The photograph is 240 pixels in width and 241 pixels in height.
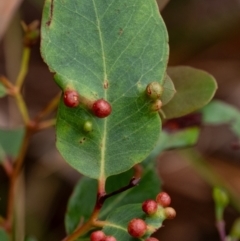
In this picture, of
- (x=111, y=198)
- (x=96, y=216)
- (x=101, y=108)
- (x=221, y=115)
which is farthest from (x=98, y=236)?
(x=221, y=115)

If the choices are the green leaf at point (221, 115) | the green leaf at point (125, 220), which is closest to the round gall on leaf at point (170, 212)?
the green leaf at point (125, 220)

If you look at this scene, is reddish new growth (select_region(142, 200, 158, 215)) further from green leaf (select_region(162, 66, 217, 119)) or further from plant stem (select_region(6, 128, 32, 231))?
plant stem (select_region(6, 128, 32, 231))

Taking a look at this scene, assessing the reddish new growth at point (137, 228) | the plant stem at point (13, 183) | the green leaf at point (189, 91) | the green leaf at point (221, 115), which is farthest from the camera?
the green leaf at point (221, 115)

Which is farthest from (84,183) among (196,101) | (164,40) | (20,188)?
(20,188)

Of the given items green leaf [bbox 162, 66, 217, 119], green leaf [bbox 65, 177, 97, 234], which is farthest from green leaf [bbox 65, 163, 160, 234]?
green leaf [bbox 162, 66, 217, 119]

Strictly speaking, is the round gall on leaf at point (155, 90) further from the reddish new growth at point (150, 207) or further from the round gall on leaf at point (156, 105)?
the reddish new growth at point (150, 207)

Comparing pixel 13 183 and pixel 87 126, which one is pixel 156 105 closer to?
pixel 87 126

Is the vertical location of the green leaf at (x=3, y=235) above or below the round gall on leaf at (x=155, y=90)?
below
